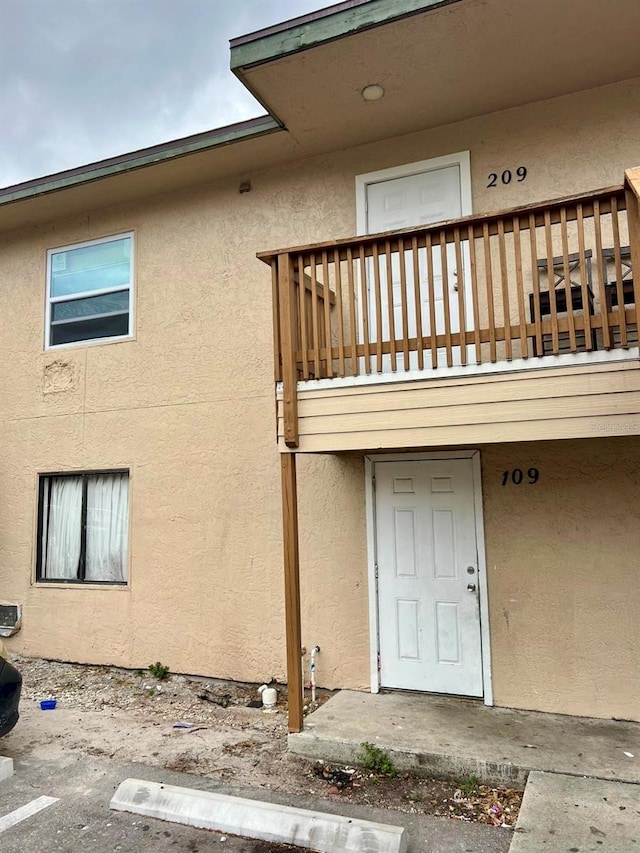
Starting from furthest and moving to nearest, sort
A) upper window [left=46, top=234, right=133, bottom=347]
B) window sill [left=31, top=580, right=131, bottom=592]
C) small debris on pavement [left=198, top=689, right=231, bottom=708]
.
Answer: upper window [left=46, top=234, right=133, bottom=347] < window sill [left=31, top=580, right=131, bottom=592] < small debris on pavement [left=198, top=689, right=231, bottom=708]

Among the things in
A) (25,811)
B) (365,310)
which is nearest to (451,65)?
(365,310)

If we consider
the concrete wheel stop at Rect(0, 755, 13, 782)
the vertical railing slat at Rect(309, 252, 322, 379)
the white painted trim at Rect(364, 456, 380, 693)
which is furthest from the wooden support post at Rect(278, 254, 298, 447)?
the concrete wheel stop at Rect(0, 755, 13, 782)

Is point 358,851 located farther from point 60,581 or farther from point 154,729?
point 60,581

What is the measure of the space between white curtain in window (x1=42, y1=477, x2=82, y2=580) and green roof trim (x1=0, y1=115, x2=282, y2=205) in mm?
3332

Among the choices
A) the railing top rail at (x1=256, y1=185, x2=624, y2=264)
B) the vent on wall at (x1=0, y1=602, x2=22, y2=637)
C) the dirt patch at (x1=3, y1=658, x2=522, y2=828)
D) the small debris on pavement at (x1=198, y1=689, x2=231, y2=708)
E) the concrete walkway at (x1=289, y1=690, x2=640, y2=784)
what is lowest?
the dirt patch at (x1=3, y1=658, x2=522, y2=828)

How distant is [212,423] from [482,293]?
3017 millimetres

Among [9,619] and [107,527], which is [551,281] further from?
[9,619]

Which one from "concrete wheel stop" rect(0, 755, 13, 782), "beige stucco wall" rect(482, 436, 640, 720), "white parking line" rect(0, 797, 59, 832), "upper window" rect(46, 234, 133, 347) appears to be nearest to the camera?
"white parking line" rect(0, 797, 59, 832)

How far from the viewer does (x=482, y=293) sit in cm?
550

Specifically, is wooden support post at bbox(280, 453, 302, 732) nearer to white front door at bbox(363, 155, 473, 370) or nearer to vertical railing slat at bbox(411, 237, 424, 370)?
vertical railing slat at bbox(411, 237, 424, 370)

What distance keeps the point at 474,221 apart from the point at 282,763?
4.02 m

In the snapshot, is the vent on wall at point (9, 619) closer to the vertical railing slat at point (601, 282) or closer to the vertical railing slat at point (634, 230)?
the vertical railing slat at point (601, 282)

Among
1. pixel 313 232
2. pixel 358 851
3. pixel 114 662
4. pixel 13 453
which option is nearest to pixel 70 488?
pixel 13 453

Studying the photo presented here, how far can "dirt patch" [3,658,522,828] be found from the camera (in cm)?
385
